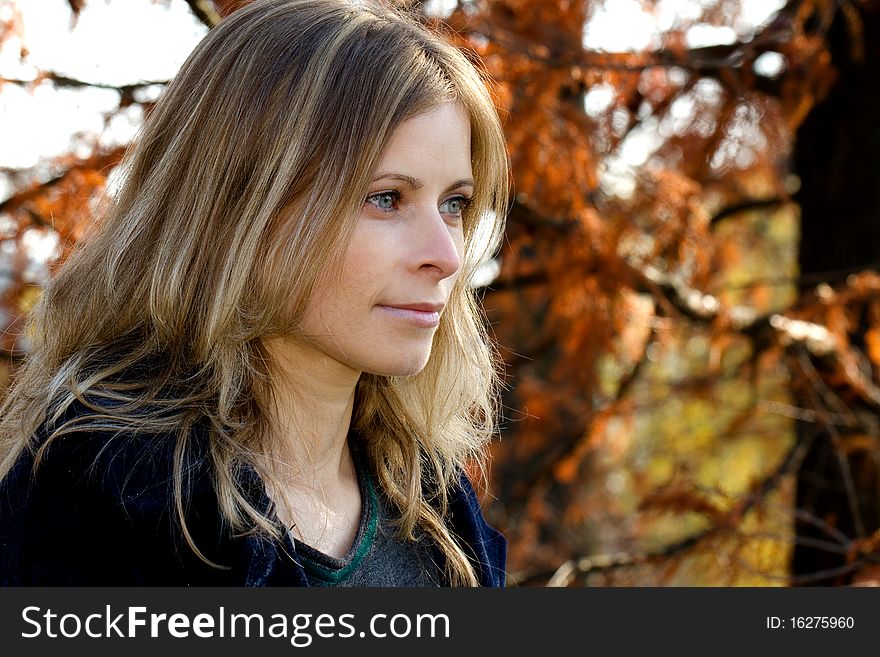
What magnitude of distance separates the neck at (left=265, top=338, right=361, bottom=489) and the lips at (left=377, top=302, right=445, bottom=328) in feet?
0.51

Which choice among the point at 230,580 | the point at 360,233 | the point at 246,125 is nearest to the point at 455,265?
the point at 360,233

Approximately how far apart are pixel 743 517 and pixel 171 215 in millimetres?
2402

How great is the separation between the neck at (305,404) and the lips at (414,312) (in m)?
0.15

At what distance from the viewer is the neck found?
6.21 ft

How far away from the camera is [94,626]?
5.32 feet

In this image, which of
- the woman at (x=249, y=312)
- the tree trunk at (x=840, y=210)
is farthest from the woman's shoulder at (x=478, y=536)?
the tree trunk at (x=840, y=210)

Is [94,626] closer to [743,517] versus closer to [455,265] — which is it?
[455,265]

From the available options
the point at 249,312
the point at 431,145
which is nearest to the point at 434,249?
the point at 431,145

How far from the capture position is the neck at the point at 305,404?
6.21 feet

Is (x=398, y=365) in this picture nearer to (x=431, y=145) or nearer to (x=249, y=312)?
(x=249, y=312)

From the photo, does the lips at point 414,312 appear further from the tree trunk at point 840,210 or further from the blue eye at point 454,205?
the tree trunk at point 840,210

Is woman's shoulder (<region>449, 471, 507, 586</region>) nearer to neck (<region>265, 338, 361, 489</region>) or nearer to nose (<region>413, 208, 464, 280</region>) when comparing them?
neck (<region>265, 338, 361, 489</region>)

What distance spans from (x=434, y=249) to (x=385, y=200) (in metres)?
0.12

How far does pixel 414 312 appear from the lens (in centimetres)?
184
